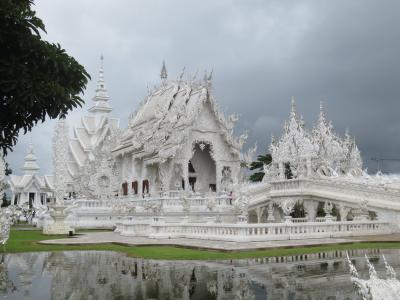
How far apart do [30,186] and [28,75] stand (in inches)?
2095

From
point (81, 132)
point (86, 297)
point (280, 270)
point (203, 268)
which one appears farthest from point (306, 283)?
point (81, 132)

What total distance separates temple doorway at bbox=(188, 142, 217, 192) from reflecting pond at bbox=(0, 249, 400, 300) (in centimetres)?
2484

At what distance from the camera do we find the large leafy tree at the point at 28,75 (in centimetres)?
790

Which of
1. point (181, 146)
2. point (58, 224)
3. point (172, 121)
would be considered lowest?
point (58, 224)

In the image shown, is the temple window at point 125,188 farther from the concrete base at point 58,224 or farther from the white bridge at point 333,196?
the concrete base at point 58,224

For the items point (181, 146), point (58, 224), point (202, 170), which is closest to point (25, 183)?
point (202, 170)

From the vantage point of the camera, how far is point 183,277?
8.62 m

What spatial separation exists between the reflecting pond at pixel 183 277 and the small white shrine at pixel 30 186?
1904 inches

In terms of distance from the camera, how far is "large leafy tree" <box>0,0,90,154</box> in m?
7.90

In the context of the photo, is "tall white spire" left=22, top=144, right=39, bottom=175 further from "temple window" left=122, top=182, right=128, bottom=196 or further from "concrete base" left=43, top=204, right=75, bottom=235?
"concrete base" left=43, top=204, right=75, bottom=235

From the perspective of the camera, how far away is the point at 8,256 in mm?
13000

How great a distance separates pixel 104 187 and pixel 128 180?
19.2ft

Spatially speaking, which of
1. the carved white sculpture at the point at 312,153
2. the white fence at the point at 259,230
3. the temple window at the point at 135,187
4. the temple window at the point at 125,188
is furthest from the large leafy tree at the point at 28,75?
the temple window at the point at 125,188

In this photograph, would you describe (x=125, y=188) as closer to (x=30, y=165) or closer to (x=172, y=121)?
(x=172, y=121)
